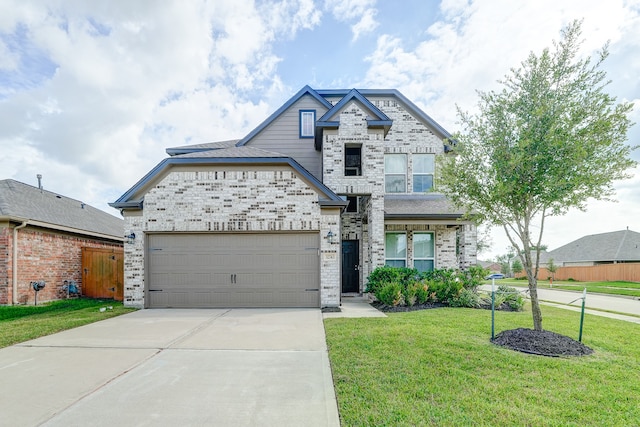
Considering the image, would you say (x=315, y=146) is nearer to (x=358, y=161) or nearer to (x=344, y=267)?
(x=358, y=161)

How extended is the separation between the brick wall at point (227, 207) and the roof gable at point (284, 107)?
14.1ft

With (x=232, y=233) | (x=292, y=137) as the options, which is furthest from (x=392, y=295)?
(x=292, y=137)

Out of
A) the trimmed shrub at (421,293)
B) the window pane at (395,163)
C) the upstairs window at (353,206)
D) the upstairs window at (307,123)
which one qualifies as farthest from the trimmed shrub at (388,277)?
the upstairs window at (307,123)

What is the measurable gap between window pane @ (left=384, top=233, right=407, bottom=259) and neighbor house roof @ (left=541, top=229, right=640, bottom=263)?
3284 centimetres

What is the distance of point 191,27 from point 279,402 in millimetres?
9911

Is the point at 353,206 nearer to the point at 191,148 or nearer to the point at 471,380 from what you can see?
the point at 191,148

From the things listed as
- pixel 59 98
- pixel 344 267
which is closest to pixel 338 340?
pixel 344 267

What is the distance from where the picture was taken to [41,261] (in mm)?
10844

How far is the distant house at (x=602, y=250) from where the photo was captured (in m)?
31.9

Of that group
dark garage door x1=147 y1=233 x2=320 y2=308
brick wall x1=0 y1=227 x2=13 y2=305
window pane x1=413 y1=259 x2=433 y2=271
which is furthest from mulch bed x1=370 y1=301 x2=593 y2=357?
brick wall x1=0 y1=227 x2=13 y2=305

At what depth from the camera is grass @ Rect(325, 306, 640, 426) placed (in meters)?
3.19

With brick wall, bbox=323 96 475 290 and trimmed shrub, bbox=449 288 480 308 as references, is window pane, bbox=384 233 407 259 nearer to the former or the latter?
brick wall, bbox=323 96 475 290

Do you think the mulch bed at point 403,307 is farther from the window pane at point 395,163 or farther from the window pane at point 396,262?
the window pane at point 395,163

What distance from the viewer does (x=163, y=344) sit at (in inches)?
221
